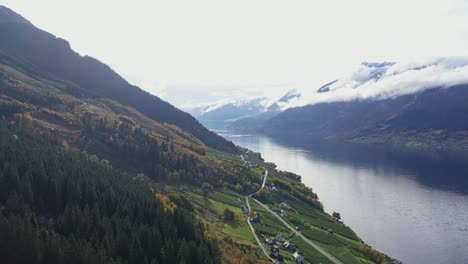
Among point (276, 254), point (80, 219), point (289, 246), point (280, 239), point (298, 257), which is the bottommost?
point (298, 257)

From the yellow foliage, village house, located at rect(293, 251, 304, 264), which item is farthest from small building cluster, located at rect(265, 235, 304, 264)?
the yellow foliage

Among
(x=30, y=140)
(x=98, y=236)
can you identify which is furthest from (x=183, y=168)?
(x=98, y=236)

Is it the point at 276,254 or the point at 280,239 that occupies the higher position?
the point at 280,239

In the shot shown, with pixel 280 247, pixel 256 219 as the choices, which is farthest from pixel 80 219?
pixel 256 219

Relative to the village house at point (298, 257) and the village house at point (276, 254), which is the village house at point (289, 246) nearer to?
the village house at point (298, 257)

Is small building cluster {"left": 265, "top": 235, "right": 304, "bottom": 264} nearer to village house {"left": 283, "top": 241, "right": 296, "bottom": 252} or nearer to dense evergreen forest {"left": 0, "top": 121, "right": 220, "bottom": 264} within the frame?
village house {"left": 283, "top": 241, "right": 296, "bottom": 252}

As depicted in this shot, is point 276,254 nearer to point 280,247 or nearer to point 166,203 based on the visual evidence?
point 280,247

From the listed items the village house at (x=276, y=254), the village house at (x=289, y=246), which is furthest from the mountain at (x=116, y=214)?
the village house at (x=289, y=246)

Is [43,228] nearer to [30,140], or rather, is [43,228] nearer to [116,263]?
[116,263]
